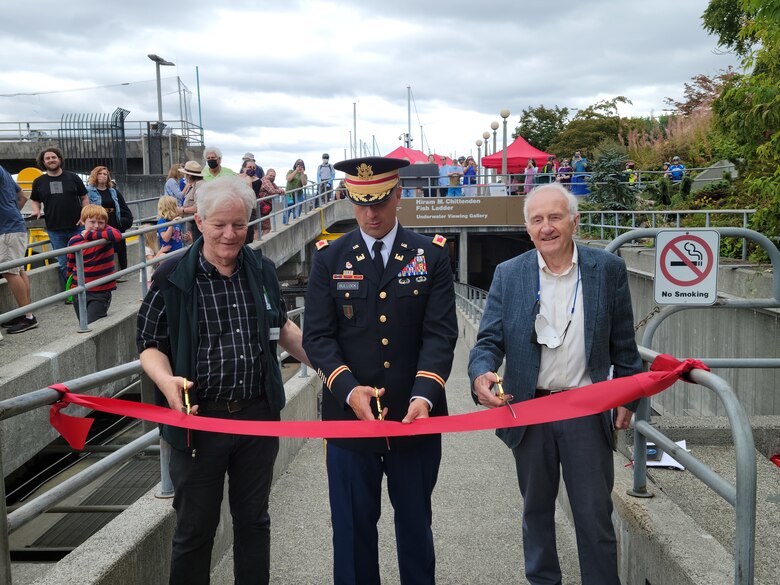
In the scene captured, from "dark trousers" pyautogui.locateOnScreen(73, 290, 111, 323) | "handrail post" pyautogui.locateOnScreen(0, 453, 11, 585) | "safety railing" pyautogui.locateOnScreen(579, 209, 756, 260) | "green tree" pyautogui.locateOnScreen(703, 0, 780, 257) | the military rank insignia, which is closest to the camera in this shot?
"handrail post" pyautogui.locateOnScreen(0, 453, 11, 585)

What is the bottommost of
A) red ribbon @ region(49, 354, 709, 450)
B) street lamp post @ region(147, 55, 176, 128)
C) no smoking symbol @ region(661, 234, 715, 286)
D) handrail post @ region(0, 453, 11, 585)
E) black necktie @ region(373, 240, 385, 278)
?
handrail post @ region(0, 453, 11, 585)

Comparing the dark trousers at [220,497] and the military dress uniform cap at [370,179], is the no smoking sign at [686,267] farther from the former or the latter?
the dark trousers at [220,497]

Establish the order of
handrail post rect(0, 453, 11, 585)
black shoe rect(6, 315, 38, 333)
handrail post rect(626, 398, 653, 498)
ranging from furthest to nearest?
black shoe rect(6, 315, 38, 333), handrail post rect(626, 398, 653, 498), handrail post rect(0, 453, 11, 585)

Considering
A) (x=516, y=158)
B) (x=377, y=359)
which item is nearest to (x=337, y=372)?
(x=377, y=359)

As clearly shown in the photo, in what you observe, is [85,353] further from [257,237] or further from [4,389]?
[257,237]

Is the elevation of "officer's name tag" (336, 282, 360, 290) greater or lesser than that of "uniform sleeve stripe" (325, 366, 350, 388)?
greater

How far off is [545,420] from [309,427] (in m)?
0.97

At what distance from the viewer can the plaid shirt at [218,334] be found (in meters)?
3.06

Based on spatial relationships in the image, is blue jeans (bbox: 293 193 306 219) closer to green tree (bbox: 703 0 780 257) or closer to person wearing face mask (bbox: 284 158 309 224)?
person wearing face mask (bbox: 284 158 309 224)

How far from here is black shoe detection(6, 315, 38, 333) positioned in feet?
26.9

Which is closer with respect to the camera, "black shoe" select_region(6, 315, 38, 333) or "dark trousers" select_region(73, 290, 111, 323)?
"black shoe" select_region(6, 315, 38, 333)

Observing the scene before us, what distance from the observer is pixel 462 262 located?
1284 inches

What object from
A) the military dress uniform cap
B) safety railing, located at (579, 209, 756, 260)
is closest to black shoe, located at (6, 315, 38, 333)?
the military dress uniform cap

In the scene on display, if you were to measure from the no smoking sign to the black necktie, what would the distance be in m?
2.05
